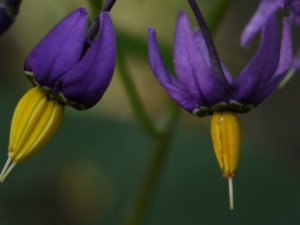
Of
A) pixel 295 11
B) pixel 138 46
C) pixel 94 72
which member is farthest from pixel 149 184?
pixel 295 11

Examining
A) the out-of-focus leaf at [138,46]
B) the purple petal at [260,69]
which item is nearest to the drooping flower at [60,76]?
the purple petal at [260,69]

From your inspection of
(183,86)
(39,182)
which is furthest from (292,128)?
(183,86)

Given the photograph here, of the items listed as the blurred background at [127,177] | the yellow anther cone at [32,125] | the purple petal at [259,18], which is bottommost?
the blurred background at [127,177]

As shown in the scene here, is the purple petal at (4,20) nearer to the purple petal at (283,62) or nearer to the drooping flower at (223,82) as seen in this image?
the drooping flower at (223,82)

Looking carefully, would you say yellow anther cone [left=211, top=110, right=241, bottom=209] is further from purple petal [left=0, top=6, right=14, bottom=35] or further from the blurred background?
the blurred background

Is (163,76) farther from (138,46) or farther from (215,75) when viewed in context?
(138,46)

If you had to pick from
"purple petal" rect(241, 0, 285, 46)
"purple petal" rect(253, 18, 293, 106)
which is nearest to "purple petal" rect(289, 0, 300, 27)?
"purple petal" rect(253, 18, 293, 106)
